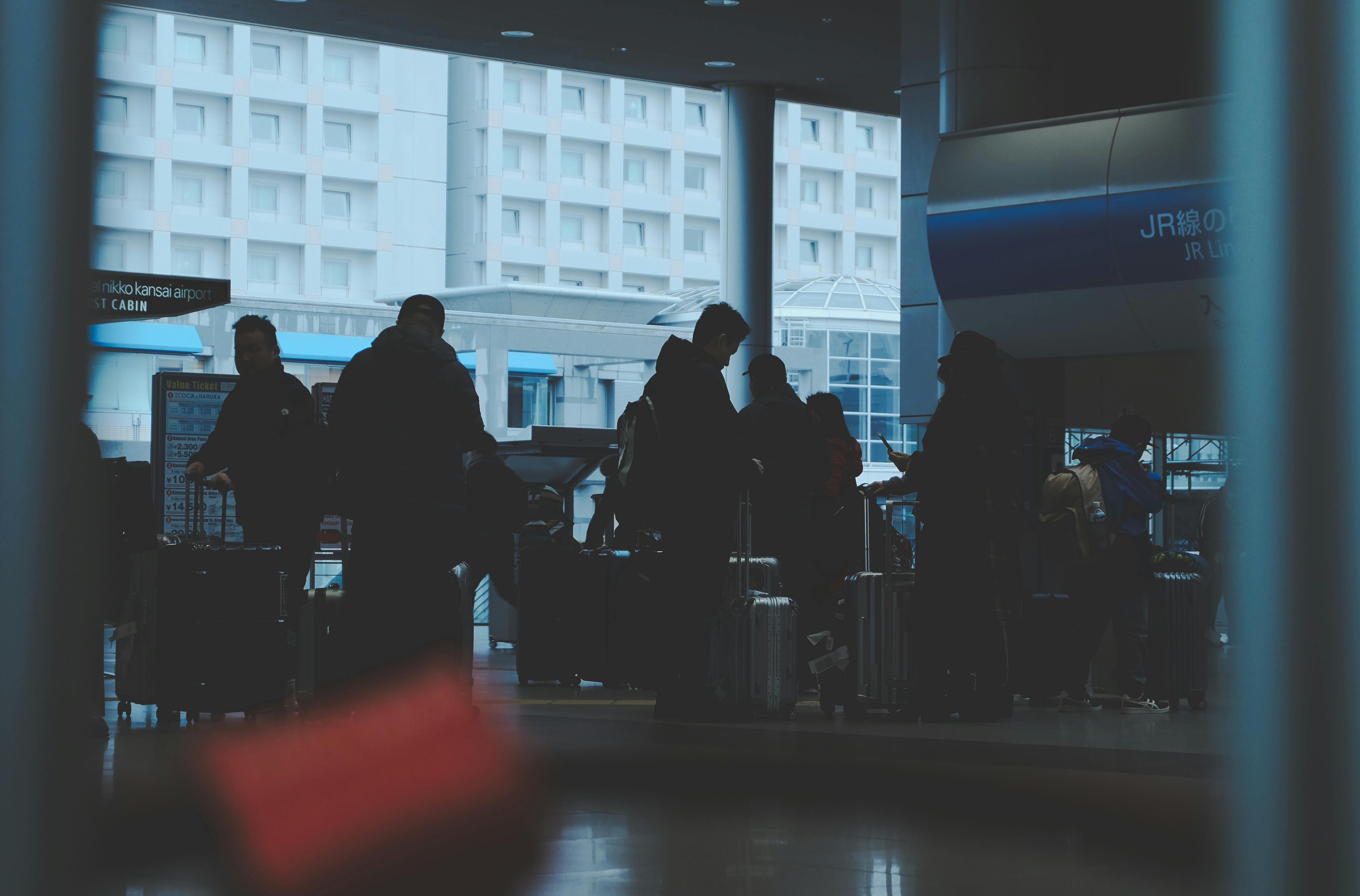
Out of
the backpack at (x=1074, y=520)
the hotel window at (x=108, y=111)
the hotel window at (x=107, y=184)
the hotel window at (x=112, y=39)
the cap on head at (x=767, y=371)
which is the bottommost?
the backpack at (x=1074, y=520)

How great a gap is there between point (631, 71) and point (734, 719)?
1034cm

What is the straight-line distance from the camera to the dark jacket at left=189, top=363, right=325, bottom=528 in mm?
7137

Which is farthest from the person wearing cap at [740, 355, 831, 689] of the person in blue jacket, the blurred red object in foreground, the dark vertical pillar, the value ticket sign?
the dark vertical pillar

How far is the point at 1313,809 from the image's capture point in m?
1.11

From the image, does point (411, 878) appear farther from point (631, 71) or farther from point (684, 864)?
point (631, 71)

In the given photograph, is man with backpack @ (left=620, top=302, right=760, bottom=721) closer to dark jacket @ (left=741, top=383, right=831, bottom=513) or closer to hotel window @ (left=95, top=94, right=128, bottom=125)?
dark jacket @ (left=741, top=383, right=831, bottom=513)

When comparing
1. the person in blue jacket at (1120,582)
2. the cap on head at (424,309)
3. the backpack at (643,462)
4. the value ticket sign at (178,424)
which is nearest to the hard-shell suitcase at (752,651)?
the backpack at (643,462)

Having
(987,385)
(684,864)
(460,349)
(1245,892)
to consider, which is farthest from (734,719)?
(460,349)

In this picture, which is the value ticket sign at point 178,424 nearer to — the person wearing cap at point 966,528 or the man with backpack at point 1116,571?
the person wearing cap at point 966,528

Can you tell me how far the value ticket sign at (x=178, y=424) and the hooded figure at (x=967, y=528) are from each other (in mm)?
3889

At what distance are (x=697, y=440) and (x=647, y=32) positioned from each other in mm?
8271

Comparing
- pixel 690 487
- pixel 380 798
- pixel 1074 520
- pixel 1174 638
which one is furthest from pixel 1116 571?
pixel 380 798

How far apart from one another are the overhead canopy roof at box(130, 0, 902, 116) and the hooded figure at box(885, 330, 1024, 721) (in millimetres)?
6618

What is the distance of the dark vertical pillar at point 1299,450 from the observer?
1103 mm
